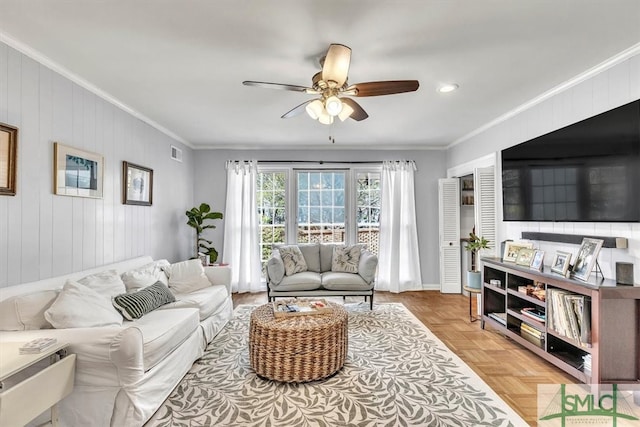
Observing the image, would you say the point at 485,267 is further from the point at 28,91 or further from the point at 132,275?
the point at 28,91

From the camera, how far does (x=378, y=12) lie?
1873 millimetres

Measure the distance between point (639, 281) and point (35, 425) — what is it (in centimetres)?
394

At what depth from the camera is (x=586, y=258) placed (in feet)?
8.08

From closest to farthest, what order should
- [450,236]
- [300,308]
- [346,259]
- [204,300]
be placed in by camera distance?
[300,308] → [204,300] → [346,259] → [450,236]

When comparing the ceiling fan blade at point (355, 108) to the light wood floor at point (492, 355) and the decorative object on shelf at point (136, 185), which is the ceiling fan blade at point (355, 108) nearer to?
the light wood floor at point (492, 355)

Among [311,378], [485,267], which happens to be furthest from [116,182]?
[485,267]

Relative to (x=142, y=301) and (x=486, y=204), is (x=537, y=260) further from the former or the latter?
(x=142, y=301)

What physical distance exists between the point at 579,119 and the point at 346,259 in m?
2.88

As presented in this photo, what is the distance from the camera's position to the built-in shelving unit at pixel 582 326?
2.21 metres

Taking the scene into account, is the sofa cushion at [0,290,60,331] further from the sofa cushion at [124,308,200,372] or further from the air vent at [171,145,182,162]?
the air vent at [171,145,182,162]

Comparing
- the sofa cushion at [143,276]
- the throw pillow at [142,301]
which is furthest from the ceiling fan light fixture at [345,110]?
the sofa cushion at [143,276]

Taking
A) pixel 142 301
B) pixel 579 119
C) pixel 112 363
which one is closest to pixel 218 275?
pixel 142 301

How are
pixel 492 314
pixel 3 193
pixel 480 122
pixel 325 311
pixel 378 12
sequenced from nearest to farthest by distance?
pixel 378 12, pixel 3 193, pixel 325 311, pixel 492 314, pixel 480 122

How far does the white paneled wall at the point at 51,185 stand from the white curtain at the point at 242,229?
4.49 feet
